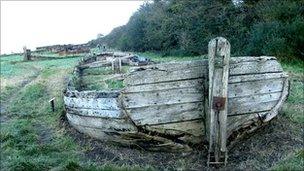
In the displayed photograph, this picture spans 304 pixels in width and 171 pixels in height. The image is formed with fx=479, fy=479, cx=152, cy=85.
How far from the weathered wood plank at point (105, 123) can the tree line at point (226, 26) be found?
1020 centimetres

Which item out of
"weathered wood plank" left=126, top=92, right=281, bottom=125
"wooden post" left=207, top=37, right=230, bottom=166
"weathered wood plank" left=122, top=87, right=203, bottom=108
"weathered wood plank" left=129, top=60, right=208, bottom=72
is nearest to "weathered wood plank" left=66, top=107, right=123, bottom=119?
"weathered wood plank" left=126, top=92, right=281, bottom=125

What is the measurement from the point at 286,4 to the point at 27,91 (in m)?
9.83

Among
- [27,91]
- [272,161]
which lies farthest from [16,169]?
[27,91]

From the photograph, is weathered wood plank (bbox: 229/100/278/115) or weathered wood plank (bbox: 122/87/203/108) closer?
weathered wood plank (bbox: 122/87/203/108)

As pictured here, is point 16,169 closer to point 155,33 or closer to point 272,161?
point 272,161

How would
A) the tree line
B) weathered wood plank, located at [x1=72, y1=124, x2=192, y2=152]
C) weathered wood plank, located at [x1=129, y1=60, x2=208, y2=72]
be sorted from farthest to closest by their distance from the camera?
the tree line
weathered wood plank, located at [x1=72, y1=124, x2=192, y2=152]
weathered wood plank, located at [x1=129, y1=60, x2=208, y2=72]

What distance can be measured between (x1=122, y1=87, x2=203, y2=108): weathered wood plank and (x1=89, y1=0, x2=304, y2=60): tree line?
10.3 metres

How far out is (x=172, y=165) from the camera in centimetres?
689

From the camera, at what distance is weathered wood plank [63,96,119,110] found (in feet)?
24.2

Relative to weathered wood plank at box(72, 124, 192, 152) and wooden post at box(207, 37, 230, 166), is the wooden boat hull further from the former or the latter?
wooden post at box(207, 37, 230, 166)

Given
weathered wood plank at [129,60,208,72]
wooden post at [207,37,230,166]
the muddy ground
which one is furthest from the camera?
weathered wood plank at [129,60,208,72]

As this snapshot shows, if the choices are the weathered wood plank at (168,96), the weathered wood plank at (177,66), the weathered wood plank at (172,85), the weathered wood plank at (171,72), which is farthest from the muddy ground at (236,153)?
the weathered wood plank at (177,66)

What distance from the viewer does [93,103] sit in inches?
306

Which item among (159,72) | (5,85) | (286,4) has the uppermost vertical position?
(286,4)
